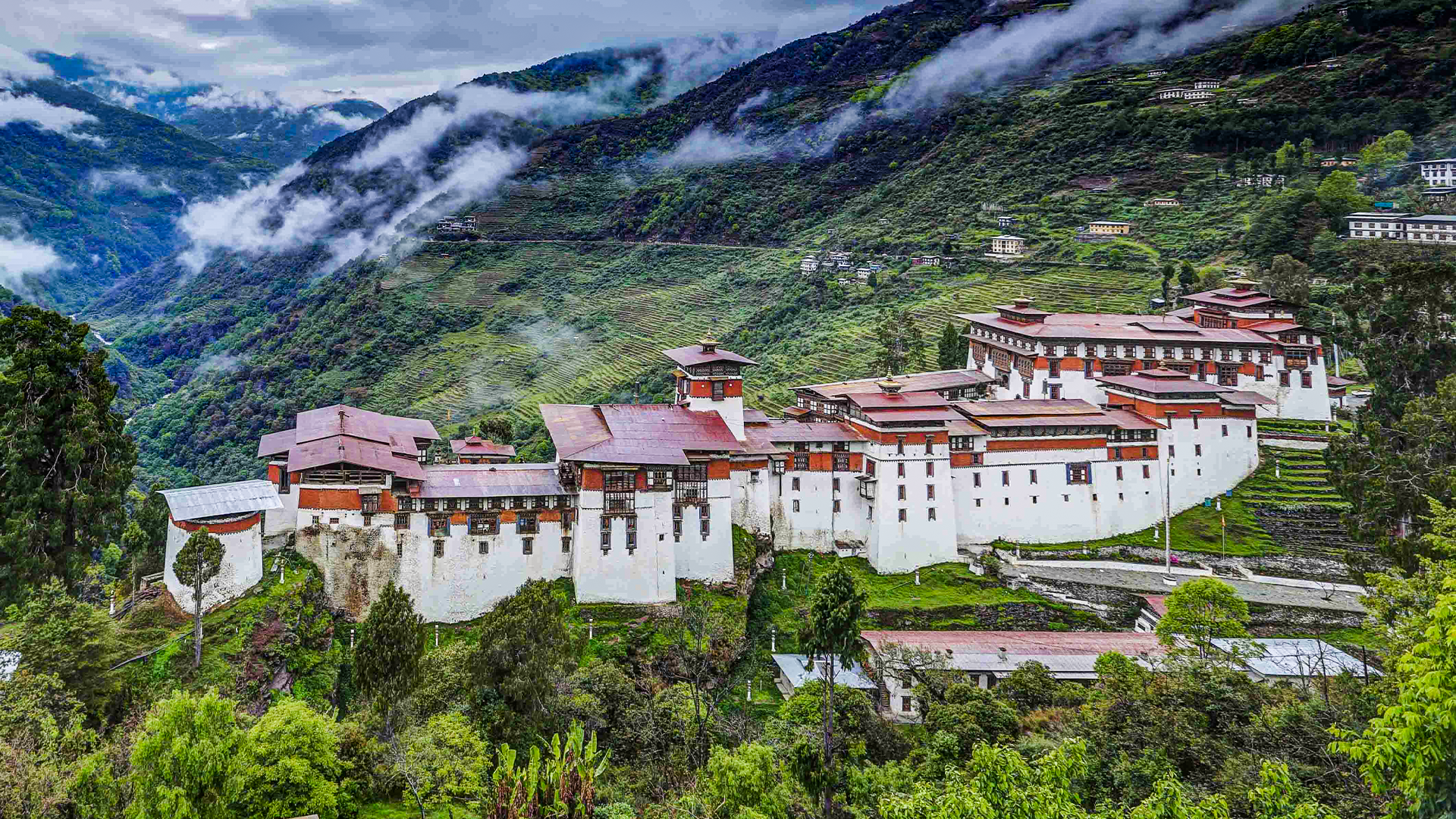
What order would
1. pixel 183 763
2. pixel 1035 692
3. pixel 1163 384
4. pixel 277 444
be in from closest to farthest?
pixel 183 763, pixel 1035 692, pixel 277 444, pixel 1163 384

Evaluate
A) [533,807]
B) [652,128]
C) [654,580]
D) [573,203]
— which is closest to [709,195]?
[573,203]

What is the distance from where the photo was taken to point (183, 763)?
59.8 ft

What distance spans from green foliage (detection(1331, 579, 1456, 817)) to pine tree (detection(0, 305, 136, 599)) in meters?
33.1

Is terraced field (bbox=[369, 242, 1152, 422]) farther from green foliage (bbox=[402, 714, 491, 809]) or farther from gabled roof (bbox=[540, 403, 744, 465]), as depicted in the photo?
green foliage (bbox=[402, 714, 491, 809])

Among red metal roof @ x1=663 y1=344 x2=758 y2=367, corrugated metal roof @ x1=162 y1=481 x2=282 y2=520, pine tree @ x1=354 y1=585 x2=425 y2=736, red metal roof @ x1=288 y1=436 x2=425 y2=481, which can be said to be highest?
red metal roof @ x1=663 y1=344 x2=758 y2=367

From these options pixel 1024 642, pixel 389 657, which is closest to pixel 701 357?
pixel 1024 642

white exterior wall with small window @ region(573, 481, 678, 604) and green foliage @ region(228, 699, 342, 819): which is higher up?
white exterior wall with small window @ region(573, 481, 678, 604)

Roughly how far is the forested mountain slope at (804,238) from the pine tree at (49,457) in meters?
36.5

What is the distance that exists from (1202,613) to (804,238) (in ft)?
282

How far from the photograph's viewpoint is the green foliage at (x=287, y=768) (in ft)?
64.0

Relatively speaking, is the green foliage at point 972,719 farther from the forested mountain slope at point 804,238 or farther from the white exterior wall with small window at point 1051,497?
the forested mountain slope at point 804,238

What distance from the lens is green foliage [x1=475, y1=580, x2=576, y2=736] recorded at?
25375 millimetres

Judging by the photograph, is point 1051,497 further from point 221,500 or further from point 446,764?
point 221,500

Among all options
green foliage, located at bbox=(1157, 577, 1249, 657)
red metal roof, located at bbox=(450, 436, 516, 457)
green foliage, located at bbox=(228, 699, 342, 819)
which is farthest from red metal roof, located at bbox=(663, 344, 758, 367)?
green foliage, located at bbox=(228, 699, 342, 819)
